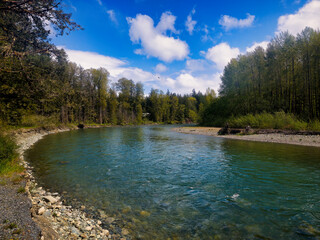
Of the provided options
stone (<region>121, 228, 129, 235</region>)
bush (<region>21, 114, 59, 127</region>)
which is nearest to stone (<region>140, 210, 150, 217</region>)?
stone (<region>121, 228, 129, 235</region>)

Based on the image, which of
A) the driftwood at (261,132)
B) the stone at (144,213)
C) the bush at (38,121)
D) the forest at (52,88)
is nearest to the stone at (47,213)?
the stone at (144,213)

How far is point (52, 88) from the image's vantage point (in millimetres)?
9773

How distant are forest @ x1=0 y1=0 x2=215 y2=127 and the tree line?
48.7ft

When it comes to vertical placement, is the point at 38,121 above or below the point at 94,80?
below

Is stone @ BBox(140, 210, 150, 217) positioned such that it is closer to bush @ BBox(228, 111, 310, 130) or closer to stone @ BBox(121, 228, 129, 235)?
stone @ BBox(121, 228, 129, 235)

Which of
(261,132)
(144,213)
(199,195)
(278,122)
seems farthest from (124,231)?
(278,122)

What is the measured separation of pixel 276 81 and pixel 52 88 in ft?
143

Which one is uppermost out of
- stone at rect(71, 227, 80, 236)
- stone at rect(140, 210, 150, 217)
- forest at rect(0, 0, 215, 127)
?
forest at rect(0, 0, 215, 127)

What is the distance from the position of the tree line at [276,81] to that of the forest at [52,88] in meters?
14.8

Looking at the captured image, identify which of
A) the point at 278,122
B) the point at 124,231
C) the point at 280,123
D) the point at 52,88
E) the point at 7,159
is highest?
the point at 52,88

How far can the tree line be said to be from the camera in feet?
94.9

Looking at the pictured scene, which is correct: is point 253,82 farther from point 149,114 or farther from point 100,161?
point 149,114

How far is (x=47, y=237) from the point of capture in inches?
140

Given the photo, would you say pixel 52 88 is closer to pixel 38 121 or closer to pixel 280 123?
pixel 280 123
